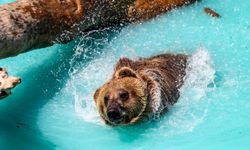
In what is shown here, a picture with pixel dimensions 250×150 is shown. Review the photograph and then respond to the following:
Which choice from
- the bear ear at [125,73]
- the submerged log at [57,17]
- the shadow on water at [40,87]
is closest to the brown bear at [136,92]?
the bear ear at [125,73]

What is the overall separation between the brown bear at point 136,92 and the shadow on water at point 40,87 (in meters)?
0.88

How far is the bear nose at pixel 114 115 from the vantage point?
5.87 metres

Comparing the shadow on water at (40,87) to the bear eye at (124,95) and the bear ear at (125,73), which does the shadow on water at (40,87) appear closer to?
the bear eye at (124,95)

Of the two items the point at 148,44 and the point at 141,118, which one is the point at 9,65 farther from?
the point at 141,118

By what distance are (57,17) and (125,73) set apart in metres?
1.65

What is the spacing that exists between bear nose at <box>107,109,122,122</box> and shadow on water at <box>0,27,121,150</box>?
2.80ft

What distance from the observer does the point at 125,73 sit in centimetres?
634

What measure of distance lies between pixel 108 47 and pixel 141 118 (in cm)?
210

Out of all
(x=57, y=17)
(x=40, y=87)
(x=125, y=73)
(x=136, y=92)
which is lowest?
(x=136, y=92)

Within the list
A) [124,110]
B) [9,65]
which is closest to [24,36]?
[9,65]

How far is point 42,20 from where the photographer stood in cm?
730

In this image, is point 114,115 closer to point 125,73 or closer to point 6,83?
point 125,73

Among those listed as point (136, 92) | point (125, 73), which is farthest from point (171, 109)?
point (125, 73)

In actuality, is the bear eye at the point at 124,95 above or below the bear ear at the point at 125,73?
below
